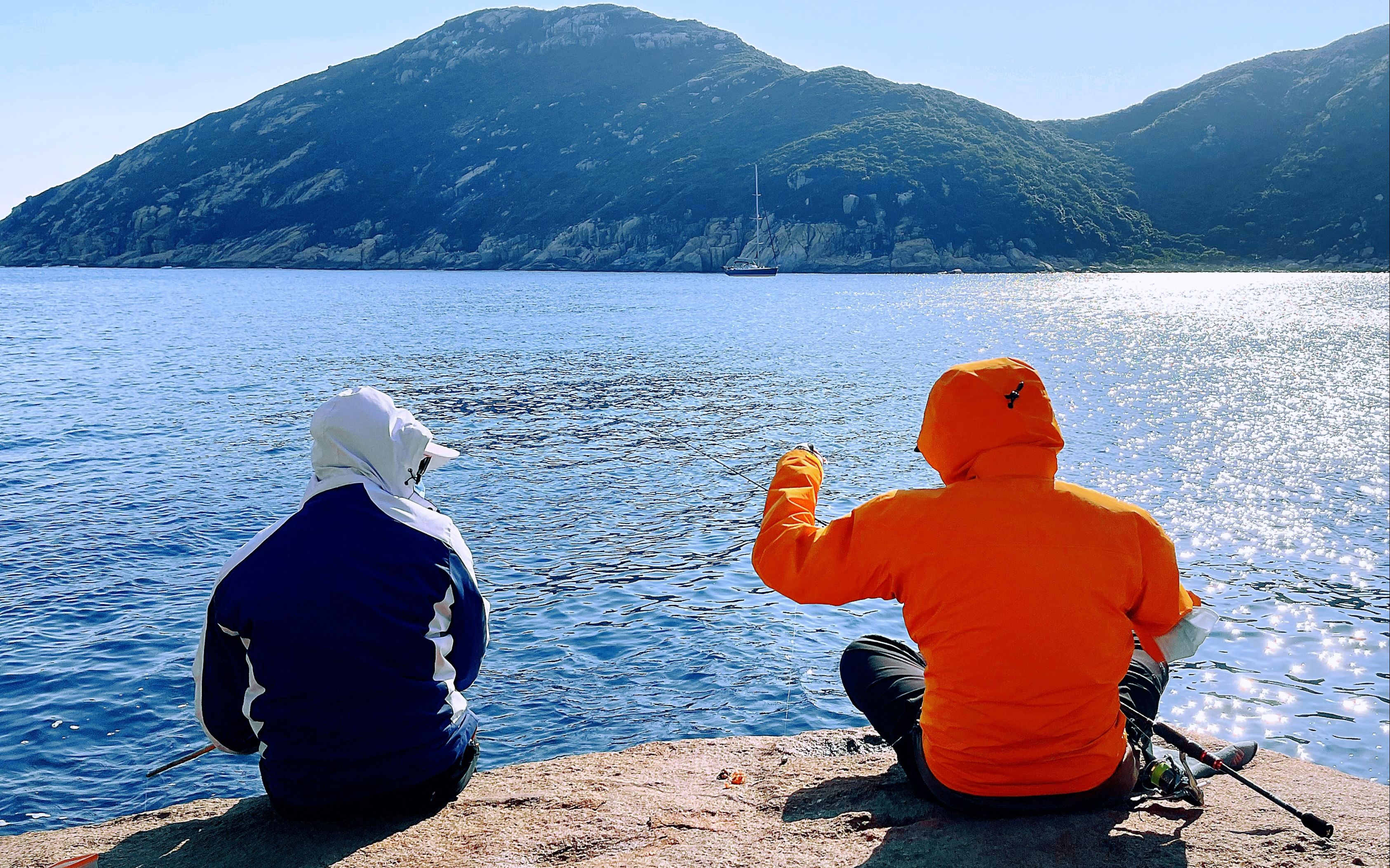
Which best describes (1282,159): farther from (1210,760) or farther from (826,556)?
(826,556)

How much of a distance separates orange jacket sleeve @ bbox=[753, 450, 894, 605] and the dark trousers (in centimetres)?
90

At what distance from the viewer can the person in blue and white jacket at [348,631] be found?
393cm

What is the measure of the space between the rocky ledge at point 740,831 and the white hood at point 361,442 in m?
1.64

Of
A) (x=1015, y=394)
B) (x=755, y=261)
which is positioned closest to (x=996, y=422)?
(x=1015, y=394)

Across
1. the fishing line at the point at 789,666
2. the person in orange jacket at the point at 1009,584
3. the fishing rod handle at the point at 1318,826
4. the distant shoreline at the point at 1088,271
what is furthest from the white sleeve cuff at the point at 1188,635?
the distant shoreline at the point at 1088,271

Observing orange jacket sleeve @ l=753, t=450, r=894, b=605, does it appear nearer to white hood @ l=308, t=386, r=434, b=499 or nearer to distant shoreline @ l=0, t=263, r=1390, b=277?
white hood @ l=308, t=386, r=434, b=499

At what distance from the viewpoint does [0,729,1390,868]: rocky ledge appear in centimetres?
398

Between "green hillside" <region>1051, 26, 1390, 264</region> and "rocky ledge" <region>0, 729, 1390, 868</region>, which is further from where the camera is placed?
"green hillside" <region>1051, 26, 1390, 264</region>

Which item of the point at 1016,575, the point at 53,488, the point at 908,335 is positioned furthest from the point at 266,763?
the point at 908,335

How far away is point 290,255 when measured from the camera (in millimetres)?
181250

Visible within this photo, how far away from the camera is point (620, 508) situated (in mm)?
14383

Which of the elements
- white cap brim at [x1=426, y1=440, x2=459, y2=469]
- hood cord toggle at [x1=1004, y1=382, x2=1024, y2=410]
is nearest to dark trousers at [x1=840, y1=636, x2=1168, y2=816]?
hood cord toggle at [x1=1004, y1=382, x2=1024, y2=410]

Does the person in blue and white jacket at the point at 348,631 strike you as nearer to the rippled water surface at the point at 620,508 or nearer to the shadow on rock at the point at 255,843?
the shadow on rock at the point at 255,843

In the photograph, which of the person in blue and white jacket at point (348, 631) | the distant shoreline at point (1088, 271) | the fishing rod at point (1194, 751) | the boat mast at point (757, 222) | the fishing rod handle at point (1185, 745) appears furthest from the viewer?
the boat mast at point (757, 222)
